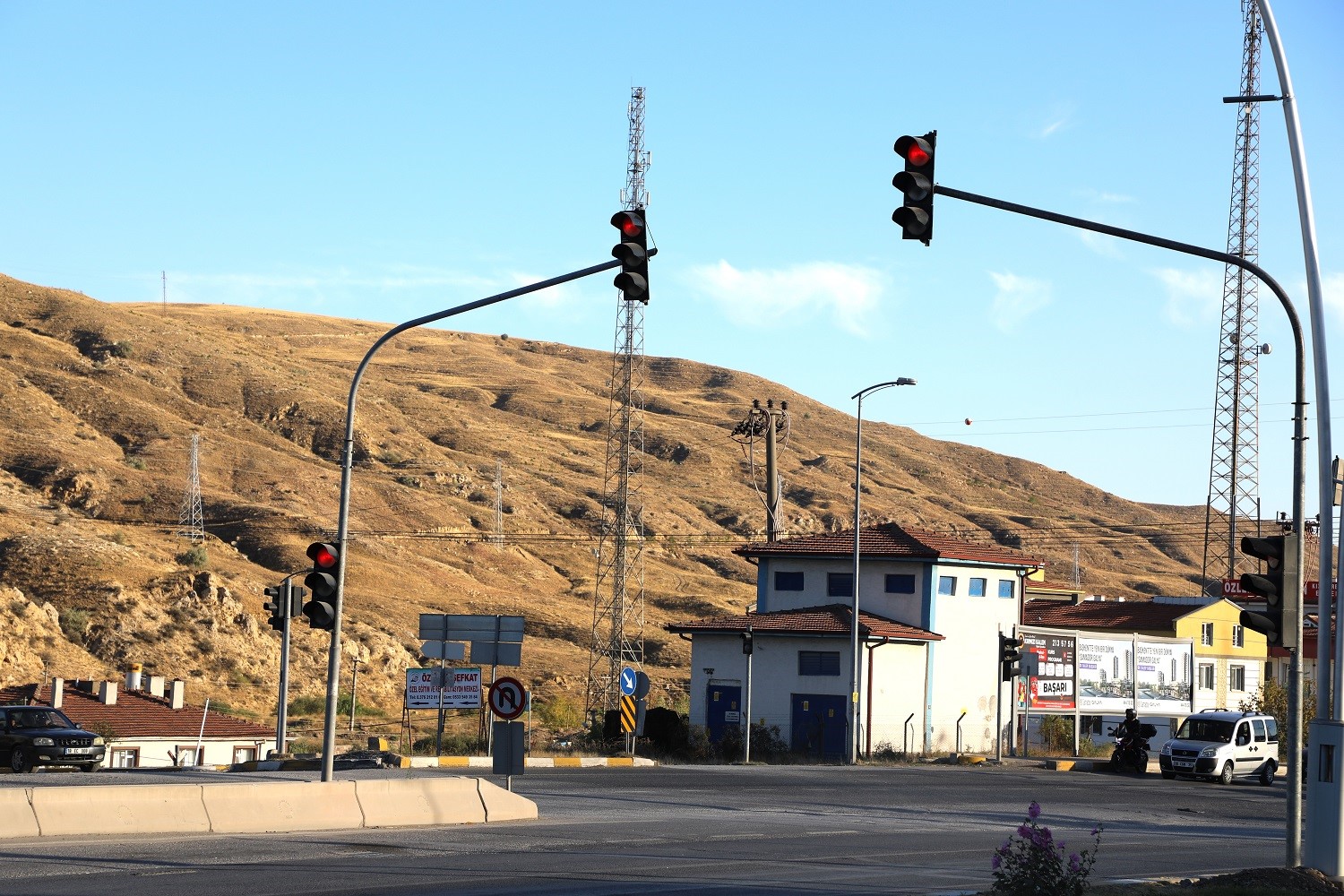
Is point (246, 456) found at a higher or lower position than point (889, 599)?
higher

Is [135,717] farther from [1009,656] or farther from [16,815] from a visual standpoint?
[16,815]

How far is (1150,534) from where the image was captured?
7160 inches

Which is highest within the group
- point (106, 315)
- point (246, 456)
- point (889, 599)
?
point (106, 315)

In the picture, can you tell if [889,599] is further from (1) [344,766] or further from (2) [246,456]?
(2) [246,456]

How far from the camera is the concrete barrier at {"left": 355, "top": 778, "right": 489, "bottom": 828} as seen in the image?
20.2 meters

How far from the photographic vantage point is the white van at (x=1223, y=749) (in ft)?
127

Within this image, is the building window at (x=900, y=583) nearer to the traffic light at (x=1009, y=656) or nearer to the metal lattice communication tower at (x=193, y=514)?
the traffic light at (x=1009, y=656)

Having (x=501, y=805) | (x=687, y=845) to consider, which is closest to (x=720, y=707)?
(x=501, y=805)

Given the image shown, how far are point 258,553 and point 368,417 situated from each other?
44.1m

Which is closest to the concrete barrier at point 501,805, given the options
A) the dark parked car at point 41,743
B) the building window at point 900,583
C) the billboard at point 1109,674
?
the dark parked car at point 41,743

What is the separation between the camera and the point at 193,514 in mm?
82688

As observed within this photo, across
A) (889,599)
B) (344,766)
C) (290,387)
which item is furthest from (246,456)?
(344,766)

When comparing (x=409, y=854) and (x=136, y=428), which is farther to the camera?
(x=136, y=428)

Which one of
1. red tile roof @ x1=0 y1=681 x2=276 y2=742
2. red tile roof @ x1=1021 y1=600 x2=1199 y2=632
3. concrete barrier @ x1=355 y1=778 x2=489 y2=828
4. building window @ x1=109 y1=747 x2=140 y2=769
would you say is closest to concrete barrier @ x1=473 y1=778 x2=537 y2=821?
concrete barrier @ x1=355 y1=778 x2=489 y2=828
